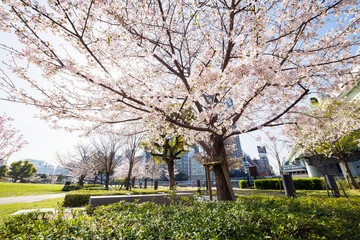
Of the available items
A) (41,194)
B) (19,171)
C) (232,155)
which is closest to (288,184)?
(41,194)

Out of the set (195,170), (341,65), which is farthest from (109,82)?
(195,170)

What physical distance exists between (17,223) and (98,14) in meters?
4.96

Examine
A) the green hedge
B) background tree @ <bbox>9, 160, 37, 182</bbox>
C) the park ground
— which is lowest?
the park ground

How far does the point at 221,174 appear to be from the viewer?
6.39 metres

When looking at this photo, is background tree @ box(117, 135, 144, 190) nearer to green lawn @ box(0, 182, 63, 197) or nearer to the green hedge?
green lawn @ box(0, 182, 63, 197)

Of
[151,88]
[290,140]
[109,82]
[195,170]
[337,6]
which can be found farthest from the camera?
[195,170]

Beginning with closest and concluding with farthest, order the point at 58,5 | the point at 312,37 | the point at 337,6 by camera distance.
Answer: the point at 58,5, the point at 337,6, the point at 312,37

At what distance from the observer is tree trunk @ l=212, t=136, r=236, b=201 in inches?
230

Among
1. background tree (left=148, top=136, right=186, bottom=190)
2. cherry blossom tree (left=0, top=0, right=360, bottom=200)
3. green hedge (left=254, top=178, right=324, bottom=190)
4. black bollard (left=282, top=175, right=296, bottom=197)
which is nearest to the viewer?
cherry blossom tree (left=0, top=0, right=360, bottom=200)

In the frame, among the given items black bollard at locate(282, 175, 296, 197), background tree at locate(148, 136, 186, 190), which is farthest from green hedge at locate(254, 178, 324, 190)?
background tree at locate(148, 136, 186, 190)

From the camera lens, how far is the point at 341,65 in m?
4.96

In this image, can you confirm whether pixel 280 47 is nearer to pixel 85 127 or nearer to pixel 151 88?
pixel 151 88

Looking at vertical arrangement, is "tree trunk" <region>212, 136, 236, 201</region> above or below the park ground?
above

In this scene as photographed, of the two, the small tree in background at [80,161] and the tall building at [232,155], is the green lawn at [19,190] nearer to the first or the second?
the small tree in background at [80,161]
